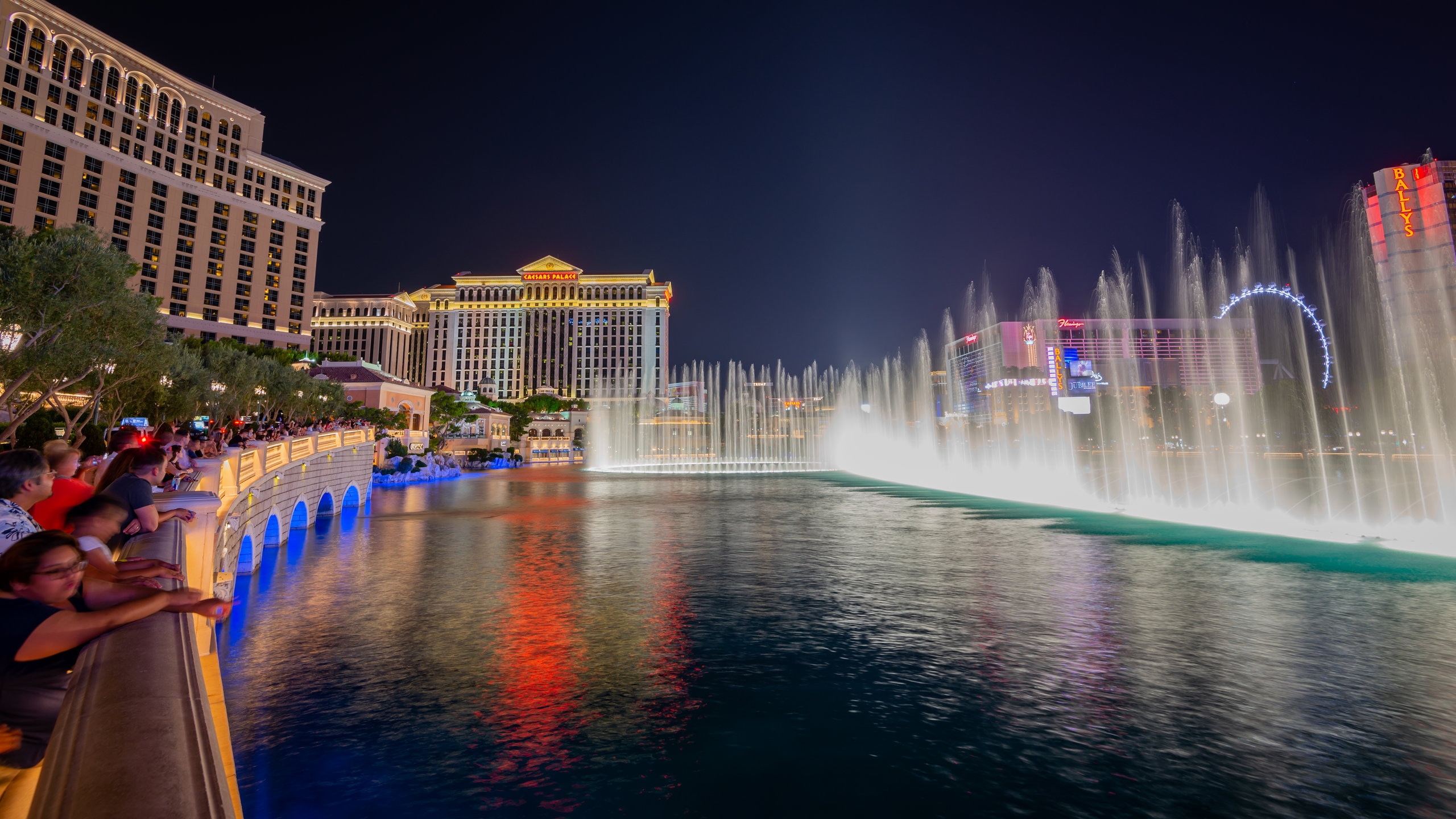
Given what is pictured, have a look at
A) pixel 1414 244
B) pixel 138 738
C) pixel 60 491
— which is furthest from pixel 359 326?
pixel 138 738

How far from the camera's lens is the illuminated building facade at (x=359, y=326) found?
136 metres

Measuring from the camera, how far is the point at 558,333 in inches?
5241

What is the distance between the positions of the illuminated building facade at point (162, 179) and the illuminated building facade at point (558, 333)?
3944cm

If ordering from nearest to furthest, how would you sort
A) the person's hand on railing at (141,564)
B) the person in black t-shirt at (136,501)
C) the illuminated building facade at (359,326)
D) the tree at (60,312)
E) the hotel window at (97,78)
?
the person's hand on railing at (141,564)
the person in black t-shirt at (136,501)
the tree at (60,312)
the hotel window at (97,78)
the illuminated building facade at (359,326)

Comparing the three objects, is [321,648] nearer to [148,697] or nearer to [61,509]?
[61,509]

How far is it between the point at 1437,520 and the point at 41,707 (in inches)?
1198

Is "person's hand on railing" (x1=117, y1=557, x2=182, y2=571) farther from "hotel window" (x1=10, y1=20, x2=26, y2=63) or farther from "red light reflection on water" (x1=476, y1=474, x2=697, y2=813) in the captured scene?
"hotel window" (x1=10, y1=20, x2=26, y2=63)

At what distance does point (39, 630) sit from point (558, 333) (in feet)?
441

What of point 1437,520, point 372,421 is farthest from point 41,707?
point 372,421

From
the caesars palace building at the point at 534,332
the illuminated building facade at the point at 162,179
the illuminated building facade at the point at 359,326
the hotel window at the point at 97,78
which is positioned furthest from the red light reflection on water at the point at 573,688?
the illuminated building facade at the point at 359,326

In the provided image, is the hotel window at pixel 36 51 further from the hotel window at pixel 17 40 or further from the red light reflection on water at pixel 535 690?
the red light reflection on water at pixel 535 690

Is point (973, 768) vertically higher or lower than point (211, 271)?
lower

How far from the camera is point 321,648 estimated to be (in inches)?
363

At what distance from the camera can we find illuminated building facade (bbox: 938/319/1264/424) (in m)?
93.4
